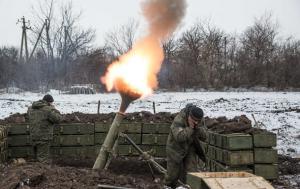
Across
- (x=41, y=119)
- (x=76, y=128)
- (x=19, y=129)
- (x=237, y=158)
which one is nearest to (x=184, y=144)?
(x=237, y=158)

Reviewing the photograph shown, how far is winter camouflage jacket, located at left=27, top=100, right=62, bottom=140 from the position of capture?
1325 cm

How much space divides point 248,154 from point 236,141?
0.43 metres

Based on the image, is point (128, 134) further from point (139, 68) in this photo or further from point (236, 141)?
point (236, 141)

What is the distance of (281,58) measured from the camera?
131ft

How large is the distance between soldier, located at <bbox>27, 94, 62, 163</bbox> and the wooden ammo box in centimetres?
747

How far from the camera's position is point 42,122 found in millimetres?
13281

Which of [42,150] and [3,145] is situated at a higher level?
[3,145]

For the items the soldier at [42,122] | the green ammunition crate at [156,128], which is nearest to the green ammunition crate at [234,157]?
the green ammunition crate at [156,128]

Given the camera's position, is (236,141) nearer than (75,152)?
Yes

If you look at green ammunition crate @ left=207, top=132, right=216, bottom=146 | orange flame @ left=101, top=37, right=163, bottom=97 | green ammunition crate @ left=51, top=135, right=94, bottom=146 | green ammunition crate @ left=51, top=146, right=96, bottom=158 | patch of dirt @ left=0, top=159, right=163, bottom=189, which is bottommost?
green ammunition crate @ left=51, top=146, right=96, bottom=158

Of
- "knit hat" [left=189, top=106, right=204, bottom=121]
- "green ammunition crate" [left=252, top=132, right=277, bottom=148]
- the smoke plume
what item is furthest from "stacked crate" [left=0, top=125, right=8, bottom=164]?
"green ammunition crate" [left=252, top=132, right=277, bottom=148]

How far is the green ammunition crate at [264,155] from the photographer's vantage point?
35.9 ft

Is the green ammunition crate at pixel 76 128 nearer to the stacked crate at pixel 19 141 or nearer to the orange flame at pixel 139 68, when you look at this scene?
the stacked crate at pixel 19 141

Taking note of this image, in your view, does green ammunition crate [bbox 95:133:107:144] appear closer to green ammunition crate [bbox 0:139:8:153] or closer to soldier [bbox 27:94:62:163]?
soldier [bbox 27:94:62:163]
